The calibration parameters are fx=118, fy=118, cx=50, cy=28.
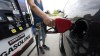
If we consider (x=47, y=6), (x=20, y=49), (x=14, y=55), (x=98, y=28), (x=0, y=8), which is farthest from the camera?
(x=47, y=6)

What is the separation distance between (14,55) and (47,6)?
509 centimetres

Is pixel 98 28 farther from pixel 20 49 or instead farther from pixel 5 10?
pixel 20 49

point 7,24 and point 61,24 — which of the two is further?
point 7,24

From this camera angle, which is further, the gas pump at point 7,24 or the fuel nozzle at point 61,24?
the gas pump at point 7,24

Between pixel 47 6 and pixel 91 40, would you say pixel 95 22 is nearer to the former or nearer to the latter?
pixel 91 40

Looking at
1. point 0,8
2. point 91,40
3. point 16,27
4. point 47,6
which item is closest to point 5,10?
point 0,8

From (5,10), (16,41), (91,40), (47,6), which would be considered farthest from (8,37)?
(47,6)

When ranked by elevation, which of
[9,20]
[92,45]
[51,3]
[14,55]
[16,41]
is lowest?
[14,55]

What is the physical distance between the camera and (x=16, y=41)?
149 centimetres

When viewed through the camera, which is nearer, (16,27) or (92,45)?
(92,45)

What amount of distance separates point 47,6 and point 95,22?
585cm

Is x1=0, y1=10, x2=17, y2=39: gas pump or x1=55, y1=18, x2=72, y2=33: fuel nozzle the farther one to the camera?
x1=0, y1=10, x2=17, y2=39: gas pump

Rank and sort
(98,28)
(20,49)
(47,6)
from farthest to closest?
(47,6) → (20,49) → (98,28)

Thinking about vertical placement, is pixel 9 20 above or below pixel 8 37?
above
